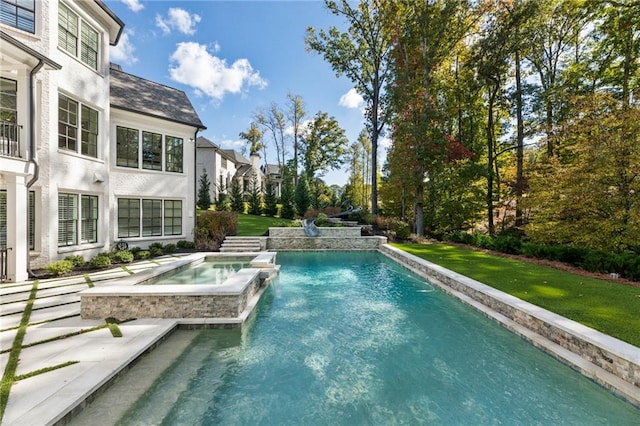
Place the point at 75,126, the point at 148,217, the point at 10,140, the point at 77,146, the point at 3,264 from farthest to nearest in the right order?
the point at 148,217, the point at 77,146, the point at 75,126, the point at 10,140, the point at 3,264

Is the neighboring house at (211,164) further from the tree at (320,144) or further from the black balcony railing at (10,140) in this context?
the black balcony railing at (10,140)

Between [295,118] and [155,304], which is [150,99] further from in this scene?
[295,118]

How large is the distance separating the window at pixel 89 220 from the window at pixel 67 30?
526cm

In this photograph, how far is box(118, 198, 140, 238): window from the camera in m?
12.4

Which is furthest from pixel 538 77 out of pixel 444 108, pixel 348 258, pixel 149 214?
pixel 149 214

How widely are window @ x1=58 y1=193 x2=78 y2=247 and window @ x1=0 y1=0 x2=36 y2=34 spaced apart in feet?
17.2

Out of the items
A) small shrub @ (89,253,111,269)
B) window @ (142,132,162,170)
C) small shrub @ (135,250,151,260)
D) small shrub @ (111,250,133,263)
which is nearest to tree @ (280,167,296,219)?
window @ (142,132,162,170)

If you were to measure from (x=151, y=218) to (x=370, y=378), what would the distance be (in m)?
13.2

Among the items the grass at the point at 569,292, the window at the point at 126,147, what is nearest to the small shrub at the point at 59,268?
the window at the point at 126,147

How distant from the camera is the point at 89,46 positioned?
10406mm

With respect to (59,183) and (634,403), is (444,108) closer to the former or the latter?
(634,403)

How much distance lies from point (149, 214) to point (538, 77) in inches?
1060

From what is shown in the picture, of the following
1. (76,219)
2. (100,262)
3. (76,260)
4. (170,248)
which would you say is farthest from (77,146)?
(170,248)

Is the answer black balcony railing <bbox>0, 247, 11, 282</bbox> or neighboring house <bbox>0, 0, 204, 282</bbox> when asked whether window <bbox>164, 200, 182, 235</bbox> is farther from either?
black balcony railing <bbox>0, 247, 11, 282</bbox>
